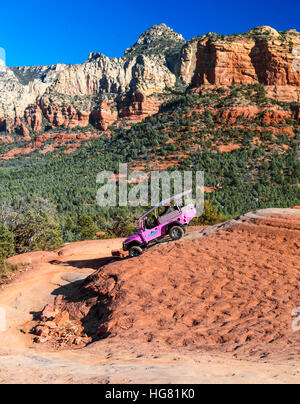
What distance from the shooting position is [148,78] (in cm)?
8981

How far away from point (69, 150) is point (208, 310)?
77.6 metres

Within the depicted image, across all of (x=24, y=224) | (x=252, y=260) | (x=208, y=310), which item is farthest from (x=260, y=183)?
(x=208, y=310)

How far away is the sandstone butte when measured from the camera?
68.5m

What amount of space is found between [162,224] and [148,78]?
88290 mm

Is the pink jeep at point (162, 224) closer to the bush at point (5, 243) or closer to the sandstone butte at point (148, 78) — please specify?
the bush at point (5, 243)

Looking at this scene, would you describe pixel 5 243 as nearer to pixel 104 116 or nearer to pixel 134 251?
pixel 134 251

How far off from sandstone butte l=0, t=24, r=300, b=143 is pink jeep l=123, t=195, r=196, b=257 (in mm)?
52257

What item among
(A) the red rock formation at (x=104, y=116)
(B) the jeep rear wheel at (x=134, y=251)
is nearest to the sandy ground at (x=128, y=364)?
(B) the jeep rear wheel at (x=134, y=251)

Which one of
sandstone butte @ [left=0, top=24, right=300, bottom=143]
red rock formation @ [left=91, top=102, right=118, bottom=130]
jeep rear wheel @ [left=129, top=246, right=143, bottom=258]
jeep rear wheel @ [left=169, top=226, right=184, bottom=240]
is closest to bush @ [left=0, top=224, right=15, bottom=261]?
jeep rear wheel @ [left=129, top=246, right=143, bottom=258]

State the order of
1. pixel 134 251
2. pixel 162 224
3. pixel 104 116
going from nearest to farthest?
→ pixel 162 224 → pixel 134 251 → pixel 104 116

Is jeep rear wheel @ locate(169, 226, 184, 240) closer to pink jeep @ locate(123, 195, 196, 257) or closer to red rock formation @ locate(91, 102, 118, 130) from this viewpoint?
pink jeep @ locate(123, 195, 196, 257)

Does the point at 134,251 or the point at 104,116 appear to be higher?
the point at 104,116

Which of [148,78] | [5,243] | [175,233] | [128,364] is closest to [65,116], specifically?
[148,78]
